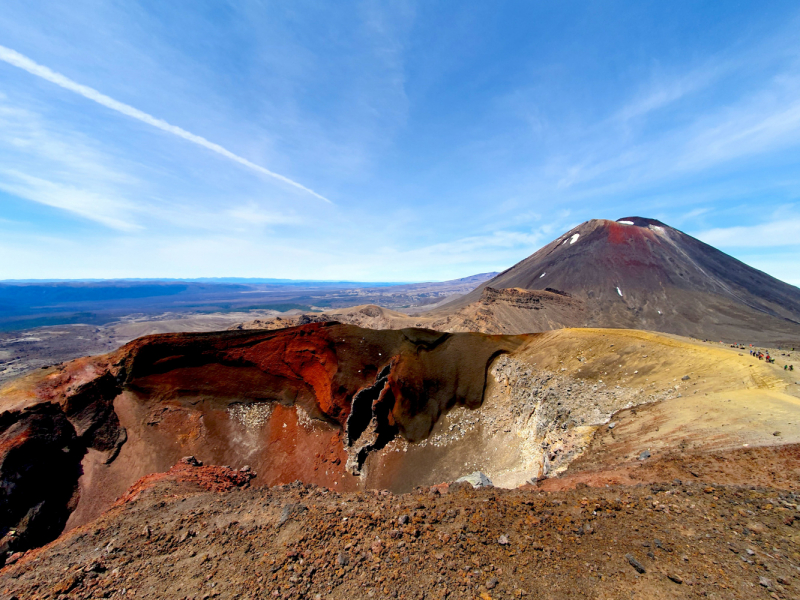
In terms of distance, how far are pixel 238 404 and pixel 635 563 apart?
23116 millimetres

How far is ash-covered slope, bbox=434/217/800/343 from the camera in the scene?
178 feet

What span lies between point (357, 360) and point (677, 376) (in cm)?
1937

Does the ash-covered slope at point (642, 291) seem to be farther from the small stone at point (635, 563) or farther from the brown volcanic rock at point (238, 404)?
the small stone at point (635, 563)

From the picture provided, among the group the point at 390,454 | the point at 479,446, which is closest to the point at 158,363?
the point at 390,454

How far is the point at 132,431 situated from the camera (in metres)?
19.3

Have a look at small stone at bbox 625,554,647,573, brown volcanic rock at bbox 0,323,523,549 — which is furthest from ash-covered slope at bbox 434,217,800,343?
small stone at bbox 625,554,647,573

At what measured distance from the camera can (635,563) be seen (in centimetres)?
567

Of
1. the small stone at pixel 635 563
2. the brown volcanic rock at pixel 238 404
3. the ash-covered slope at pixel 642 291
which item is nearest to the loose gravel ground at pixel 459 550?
the small stone at pixel 635 563

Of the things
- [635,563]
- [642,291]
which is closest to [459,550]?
[635,563]

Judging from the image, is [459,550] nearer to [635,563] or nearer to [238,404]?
[635,563]

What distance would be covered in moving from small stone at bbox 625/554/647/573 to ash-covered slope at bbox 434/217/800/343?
44275 millimetres

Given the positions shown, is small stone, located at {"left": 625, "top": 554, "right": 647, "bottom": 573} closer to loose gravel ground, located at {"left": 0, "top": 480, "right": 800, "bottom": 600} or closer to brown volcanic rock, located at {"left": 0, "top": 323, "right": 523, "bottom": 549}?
loose gravel ground, located at {"left": 0, "top": 480, "right": 800, "bottom": 600}

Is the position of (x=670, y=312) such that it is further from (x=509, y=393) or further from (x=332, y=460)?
(x=332, y=460)

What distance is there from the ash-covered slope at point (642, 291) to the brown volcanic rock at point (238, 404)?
30.5 metres
